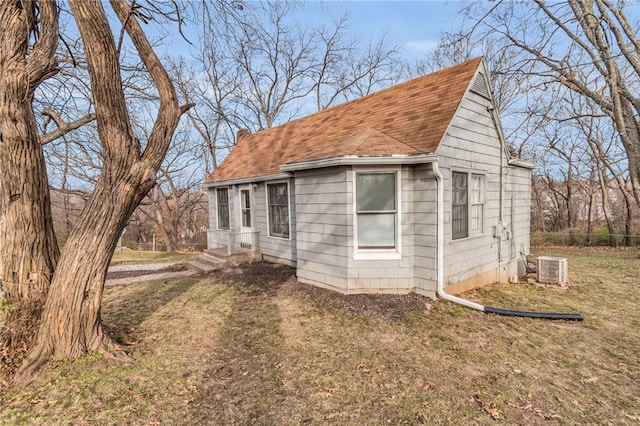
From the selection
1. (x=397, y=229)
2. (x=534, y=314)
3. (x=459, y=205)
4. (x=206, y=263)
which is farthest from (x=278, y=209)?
(x=534, y=314)

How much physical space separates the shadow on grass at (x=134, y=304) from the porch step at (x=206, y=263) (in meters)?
1.09

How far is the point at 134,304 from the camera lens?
673cm

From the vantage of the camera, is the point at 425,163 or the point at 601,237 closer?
the point at 425,163

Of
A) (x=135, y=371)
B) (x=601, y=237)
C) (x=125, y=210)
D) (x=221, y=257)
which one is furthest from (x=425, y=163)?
(x=601, y=237)

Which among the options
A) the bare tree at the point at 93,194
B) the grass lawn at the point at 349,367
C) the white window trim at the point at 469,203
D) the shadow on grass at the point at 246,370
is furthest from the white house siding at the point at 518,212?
the bare tree at the point at 93,194

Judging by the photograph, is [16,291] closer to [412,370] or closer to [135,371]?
[135,371]

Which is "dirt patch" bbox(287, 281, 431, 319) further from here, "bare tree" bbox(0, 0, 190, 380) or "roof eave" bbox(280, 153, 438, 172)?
"bare tree" bbox(0, 0, 190, 380)

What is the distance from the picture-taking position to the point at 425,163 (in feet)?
20.7

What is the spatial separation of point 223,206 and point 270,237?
142 inches

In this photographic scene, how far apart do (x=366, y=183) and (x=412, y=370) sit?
382 centimetres

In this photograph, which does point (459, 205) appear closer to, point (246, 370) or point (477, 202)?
point (477, 202)

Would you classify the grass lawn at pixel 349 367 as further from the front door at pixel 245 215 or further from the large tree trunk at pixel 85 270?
the front door at pixel 245 215

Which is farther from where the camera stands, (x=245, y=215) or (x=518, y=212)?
(x=245, y=215)

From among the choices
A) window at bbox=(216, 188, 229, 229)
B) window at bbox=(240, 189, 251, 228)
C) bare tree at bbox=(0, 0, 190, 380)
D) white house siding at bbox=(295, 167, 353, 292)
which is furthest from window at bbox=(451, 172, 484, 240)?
window at bbox=(216, 188, 229, 229)
